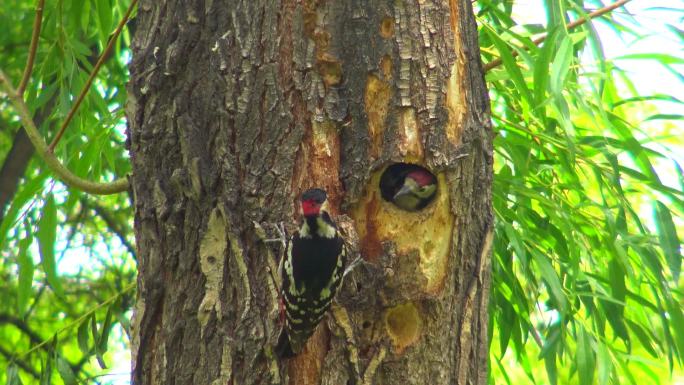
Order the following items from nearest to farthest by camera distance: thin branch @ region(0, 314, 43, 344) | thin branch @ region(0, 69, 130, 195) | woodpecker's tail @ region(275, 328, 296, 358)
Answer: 1. woodpecker's tail @ region(275, 328, 296, 358)
2. thin branch @ region(0, 69, 130, 195)
3. thin branch @ region(0, 314, 43, 344)

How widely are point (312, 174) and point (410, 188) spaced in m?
0.31

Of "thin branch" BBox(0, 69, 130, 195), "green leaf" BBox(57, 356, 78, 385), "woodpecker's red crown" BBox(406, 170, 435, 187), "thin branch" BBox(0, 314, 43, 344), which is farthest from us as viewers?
"thin branch" BBox(0, 314, 43, 344)

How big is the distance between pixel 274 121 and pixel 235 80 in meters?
0.17

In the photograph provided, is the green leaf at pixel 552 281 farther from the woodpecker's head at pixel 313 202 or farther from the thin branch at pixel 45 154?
the thin branch at pixel 45 154

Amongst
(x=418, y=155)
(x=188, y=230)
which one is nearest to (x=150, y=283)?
(x=188, y=230)

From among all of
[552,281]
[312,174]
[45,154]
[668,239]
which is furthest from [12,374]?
[668,239]

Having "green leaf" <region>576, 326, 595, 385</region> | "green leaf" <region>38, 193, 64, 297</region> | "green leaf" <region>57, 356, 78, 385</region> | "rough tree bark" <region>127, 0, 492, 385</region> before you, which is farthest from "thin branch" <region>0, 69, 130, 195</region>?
"green leaf" <region>576, 326, 595, 385</region>

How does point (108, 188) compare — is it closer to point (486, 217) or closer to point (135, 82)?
point (135, 82)

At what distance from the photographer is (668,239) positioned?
2.92 m

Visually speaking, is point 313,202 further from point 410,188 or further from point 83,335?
point 83,335

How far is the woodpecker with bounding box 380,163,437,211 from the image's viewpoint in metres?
2.66

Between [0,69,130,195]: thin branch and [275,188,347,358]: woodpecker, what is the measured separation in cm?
61

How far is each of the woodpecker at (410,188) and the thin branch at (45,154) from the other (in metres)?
0.84

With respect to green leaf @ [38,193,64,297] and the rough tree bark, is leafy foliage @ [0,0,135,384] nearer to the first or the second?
green leaf @ [38,193,64,297]
